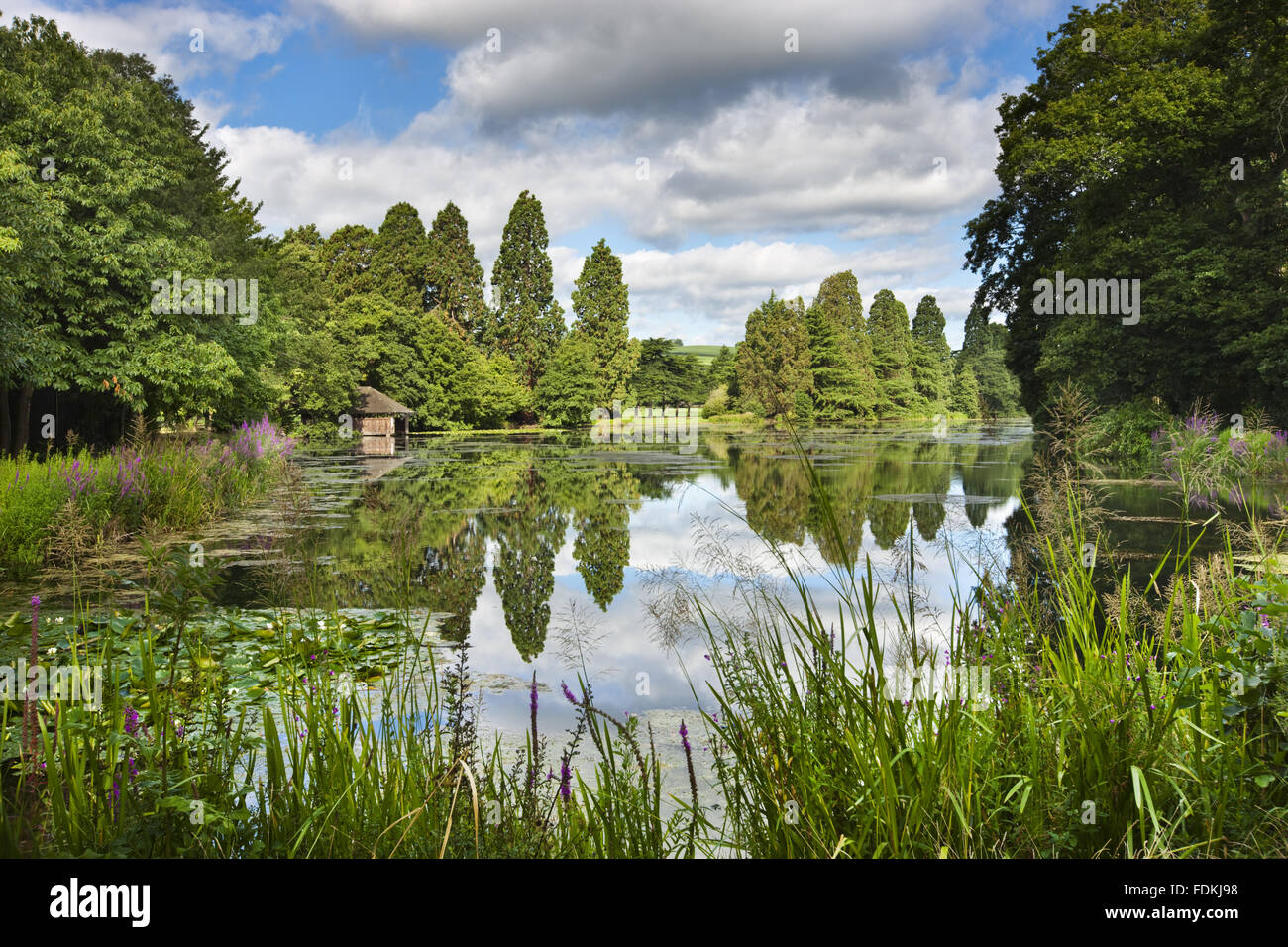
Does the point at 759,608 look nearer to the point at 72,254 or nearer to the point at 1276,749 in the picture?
the point at 1276,749

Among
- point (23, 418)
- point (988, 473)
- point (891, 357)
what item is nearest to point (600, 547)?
point (988, 473)

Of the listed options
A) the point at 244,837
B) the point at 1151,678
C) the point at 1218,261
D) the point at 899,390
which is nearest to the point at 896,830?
the point at 1151,678

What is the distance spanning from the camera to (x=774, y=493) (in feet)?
45.1

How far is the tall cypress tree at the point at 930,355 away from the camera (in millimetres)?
60344

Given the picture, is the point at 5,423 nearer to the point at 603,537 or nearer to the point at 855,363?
the point at 603,537

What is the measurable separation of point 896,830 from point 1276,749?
1.16 m

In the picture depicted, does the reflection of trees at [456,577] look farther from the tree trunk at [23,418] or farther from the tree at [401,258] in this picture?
the tree at [401,258]

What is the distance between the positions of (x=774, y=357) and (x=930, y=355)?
52.6 ft

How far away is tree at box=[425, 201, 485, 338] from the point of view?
53.2 m

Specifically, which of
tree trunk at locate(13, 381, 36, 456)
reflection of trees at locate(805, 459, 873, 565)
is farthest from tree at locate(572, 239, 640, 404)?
tree trunk at locate(13, 381, 36, 456)

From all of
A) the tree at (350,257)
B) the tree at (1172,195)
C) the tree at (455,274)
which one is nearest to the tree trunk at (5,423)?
the tree at (1172,195)

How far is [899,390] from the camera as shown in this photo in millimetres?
57000

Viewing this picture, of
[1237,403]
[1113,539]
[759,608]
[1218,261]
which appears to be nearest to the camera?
[759,608]

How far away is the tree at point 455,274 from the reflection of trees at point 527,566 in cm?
4249
